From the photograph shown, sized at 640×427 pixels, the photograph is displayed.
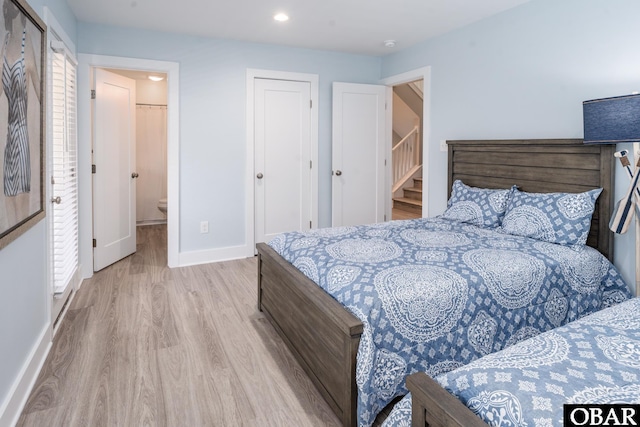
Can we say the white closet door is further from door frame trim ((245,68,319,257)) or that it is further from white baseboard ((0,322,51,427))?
white baseboard ((0,322,51,427))

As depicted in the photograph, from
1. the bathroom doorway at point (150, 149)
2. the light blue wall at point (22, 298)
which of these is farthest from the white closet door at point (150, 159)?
the light blue wall at point (22, 298)

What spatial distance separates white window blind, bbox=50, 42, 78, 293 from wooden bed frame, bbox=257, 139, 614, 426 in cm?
147

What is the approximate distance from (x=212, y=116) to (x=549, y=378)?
4.02 meters

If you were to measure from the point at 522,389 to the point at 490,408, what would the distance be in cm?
11

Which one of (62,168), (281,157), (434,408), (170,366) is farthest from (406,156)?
(434,408)

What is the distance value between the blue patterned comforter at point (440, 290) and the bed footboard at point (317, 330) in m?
0.05

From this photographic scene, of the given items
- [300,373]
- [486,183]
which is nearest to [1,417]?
[300,373]

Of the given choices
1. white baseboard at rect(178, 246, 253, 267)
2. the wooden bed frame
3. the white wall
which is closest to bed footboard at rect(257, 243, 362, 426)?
the wooden bed frame

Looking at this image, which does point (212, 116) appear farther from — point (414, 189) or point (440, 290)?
point (414, 189)

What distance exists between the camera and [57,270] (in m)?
3.07

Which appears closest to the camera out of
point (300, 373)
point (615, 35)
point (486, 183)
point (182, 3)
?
point (300, 373)

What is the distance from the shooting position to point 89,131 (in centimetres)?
392

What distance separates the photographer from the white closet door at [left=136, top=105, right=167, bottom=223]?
6648 mm

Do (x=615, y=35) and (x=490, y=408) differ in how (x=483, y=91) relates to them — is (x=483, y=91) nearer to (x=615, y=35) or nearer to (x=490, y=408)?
(x=615, y=35)
